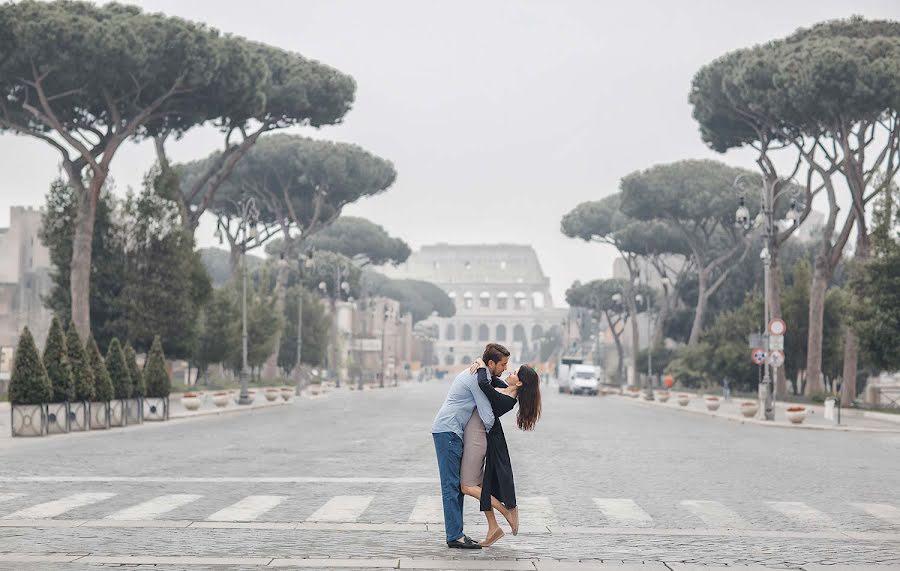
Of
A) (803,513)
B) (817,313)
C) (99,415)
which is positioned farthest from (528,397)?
(817,313)

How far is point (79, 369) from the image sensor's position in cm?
3072

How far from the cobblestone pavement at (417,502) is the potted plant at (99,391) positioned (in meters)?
3.36

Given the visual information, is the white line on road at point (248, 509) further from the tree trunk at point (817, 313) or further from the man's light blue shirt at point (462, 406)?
the tree trunk at point (817, 313)

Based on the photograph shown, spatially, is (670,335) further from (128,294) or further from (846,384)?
(128,294)

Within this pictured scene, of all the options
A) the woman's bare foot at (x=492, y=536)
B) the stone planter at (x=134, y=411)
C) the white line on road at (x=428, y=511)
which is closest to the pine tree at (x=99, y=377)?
the stone planter at (x=134, y=411)

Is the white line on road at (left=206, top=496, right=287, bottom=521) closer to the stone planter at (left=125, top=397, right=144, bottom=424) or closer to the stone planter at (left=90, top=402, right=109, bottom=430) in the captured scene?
the stone planter at (left=90, top=402, right=109, bottom=430)

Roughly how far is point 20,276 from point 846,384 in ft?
195

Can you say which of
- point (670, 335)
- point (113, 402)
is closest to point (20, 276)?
point (670, 335)

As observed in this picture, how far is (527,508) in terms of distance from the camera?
1405cm

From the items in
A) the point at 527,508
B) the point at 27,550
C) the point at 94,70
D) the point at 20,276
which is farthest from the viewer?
the point at 20,276

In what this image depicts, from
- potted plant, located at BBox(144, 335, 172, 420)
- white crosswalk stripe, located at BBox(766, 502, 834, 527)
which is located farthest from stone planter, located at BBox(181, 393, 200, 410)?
white crosswalk stripe, located at BBox(766, 502, 834, 527)

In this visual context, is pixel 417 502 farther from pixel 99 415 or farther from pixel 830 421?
pixel 830 421

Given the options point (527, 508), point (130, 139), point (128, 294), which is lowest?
point (527, 508)

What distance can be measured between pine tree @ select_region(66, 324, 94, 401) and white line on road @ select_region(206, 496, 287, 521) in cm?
1706
